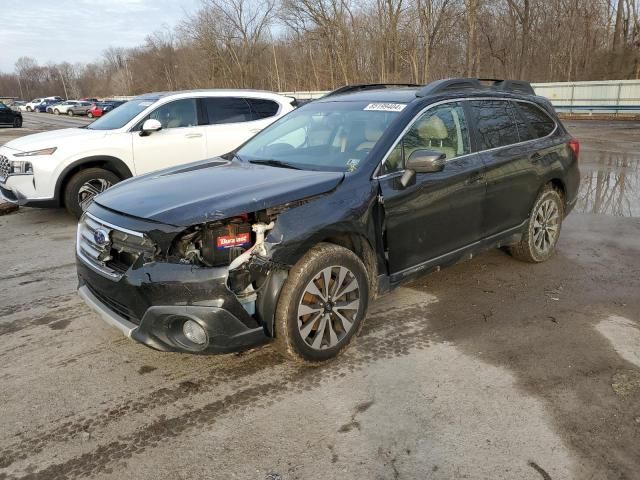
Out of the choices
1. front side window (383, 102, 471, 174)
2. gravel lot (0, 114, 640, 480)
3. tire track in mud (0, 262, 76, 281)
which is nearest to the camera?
gravel lot (0, 114, 640, 480)

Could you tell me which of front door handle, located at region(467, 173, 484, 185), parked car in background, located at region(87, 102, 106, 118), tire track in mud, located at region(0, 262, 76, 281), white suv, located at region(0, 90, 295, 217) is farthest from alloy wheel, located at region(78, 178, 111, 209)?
parked car in background, located at region(87, 102, 106, 118)

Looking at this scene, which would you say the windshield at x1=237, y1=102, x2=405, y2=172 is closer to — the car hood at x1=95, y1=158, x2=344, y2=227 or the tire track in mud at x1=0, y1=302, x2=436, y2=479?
the car hood at x1=95, y1=158, x2=344, y2=227

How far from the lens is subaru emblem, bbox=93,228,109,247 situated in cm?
329

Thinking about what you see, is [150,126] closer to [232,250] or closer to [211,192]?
[211,192]

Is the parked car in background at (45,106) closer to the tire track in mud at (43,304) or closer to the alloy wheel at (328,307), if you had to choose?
the tire track in mud at (43,304)

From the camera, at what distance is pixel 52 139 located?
7363 millimetres

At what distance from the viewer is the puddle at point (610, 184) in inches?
312

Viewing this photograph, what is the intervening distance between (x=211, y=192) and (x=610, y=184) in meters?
8.96

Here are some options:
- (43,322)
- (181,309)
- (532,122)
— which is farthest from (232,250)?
(532,122)

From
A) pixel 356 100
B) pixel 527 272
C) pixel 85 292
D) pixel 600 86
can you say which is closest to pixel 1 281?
pixel 85 292

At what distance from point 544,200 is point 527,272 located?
757 mm

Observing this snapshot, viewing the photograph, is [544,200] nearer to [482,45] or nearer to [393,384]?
[393,384]

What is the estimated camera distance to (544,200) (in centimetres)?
532

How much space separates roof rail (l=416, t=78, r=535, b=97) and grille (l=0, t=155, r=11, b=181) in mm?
5854
